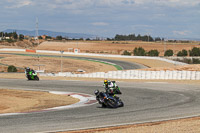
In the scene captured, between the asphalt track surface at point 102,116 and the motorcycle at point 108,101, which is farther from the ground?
the motorcycle at point 108,101

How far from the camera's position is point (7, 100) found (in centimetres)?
1991

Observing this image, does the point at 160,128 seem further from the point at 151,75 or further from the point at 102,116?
the point at 151,75

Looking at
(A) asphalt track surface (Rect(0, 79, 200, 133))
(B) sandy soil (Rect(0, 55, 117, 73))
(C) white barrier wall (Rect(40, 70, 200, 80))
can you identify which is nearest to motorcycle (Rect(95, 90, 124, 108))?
(A) asphalt track surface (Rect(0, 79, 200, 133))

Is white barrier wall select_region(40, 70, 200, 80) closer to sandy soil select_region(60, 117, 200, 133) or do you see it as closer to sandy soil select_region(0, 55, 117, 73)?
sandy soil select_region(60, 117, 200, 133)

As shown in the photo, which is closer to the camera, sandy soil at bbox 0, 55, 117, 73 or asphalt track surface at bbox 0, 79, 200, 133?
asphalt track surface at bbox 0, 79, 200, 133

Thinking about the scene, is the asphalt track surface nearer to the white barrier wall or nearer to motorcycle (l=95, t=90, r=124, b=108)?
motorcycle (l=95, t=90, r=124, b=108)

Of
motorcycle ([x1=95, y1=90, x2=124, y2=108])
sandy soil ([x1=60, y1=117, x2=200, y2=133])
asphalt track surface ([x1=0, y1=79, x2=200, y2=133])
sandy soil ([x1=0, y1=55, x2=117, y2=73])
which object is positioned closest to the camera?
sandy soil ([x1=60, y1=117, x2=200, y2=133])

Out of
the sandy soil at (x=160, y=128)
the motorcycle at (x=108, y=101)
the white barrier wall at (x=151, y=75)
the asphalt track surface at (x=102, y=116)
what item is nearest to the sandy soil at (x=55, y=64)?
the white barrier wall at (x=151, y=75)

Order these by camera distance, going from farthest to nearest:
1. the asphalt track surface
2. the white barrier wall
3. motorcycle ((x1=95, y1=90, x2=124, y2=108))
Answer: the white barrier wall → motorcycle ((x1=95, y1=90, x2=124, y2=108)) → the asphalt track surface

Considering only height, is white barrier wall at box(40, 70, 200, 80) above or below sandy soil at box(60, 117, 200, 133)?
above

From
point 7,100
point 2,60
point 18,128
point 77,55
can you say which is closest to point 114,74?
point 7,100

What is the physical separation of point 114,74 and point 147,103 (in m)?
18.8

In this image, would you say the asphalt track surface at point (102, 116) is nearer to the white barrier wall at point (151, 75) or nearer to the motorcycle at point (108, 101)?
the motorcycle at point (108, 101)

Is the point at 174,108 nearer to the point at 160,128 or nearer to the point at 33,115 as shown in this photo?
the point at 160,128
